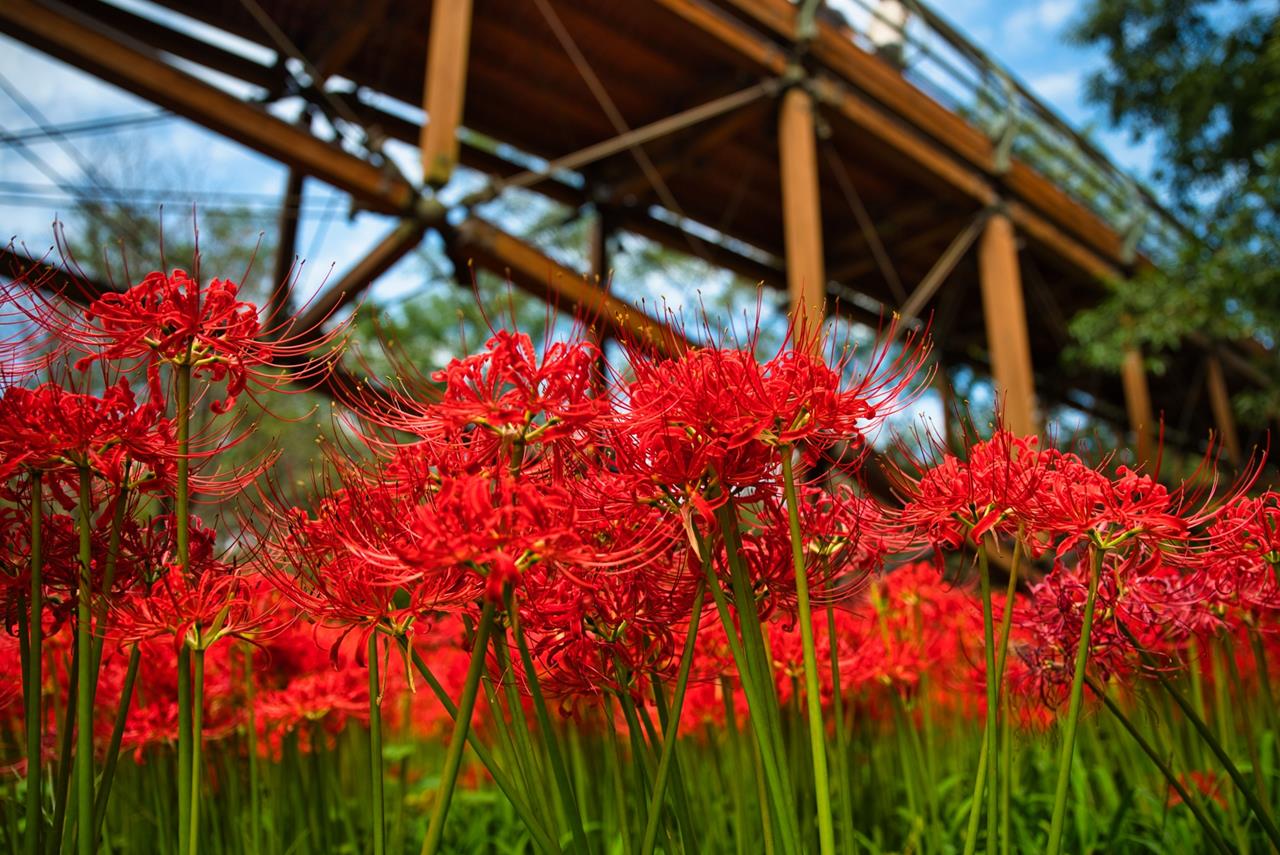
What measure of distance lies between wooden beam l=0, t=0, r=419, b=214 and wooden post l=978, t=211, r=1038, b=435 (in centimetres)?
Result: 471

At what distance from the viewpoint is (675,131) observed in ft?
22.7

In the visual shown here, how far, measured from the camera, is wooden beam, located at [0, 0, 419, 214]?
12.8 ft

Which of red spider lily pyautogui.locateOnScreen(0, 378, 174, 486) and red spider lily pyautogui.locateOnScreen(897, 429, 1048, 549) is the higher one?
red spider lily pyautogui.locateOnScreen(0, 378, 174, 486)

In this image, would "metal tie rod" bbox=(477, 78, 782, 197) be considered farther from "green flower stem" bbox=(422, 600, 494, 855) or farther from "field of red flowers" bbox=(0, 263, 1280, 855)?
"green flower stem" bbox=(422, 600, 494, 855)

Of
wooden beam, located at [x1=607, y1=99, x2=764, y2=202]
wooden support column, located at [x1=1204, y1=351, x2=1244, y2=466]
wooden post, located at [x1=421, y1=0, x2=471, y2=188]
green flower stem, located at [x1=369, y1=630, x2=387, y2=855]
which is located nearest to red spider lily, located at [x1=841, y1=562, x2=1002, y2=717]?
green flower stem, located at [x1=369, y1=630, x2=387, y2=855]

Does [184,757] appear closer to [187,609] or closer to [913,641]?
[187,609]

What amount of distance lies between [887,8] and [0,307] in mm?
7321

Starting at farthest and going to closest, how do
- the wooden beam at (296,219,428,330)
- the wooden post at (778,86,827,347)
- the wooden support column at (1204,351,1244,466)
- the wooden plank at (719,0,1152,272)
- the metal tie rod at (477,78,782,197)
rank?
the wooden support column at (1204,351,1244,466)
the wooden plank at (719,0,1152,272)
the wooden post at (778,86,827,347)
the metal tie rod at (477,78,782,197)
the wooden beam at (296,219,428,330)

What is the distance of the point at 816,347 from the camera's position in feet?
4.10

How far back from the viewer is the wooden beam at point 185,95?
390 centimetres

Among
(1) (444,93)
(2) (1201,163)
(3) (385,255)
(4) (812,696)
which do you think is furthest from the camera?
(2) (1201,163)

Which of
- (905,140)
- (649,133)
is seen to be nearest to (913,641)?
(649,133)

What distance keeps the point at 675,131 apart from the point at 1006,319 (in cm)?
293

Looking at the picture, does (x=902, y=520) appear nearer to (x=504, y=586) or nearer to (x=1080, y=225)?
(x=504, y=586)
